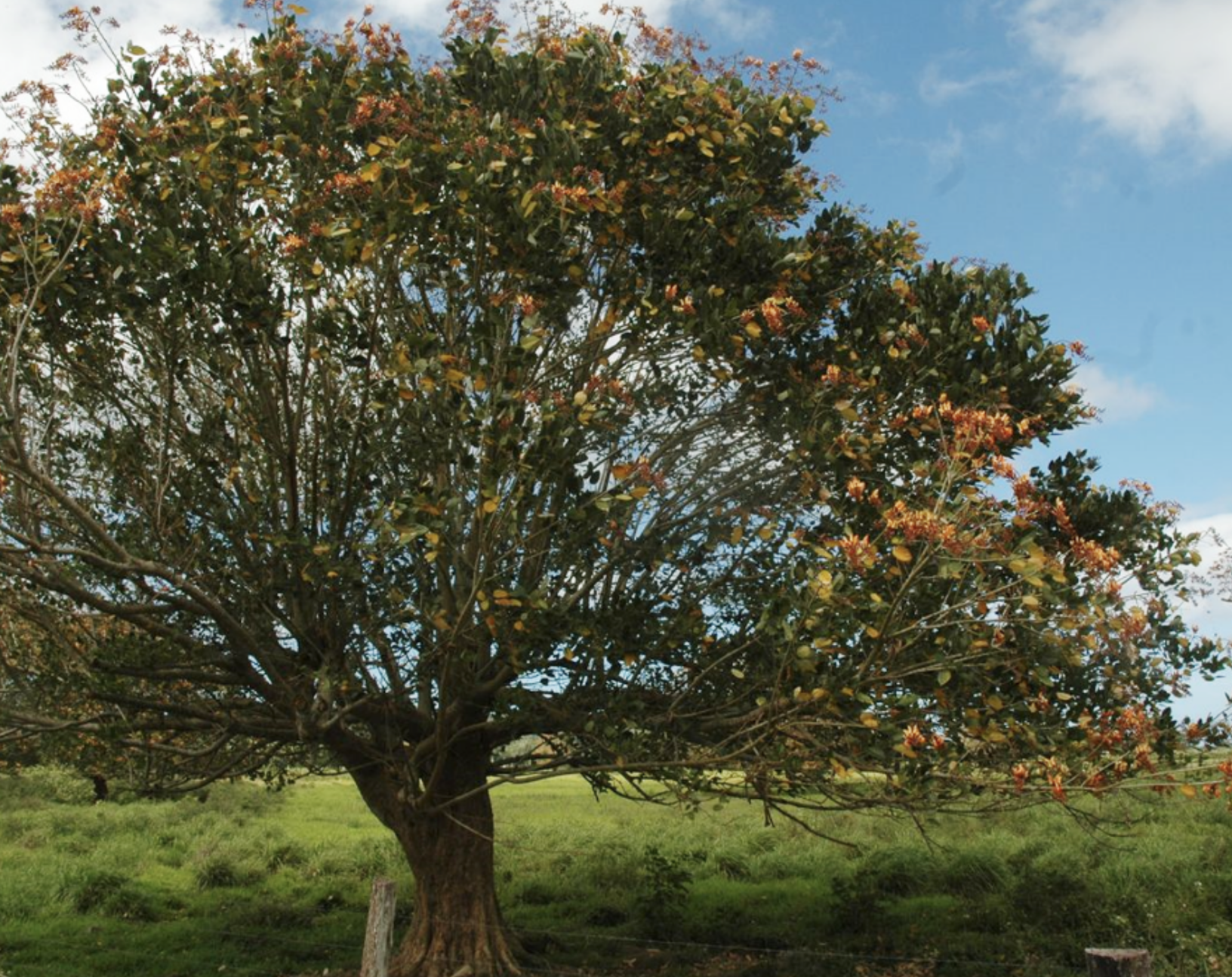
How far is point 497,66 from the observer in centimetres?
1166

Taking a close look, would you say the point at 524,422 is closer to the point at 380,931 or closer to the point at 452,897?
the point at 380,931

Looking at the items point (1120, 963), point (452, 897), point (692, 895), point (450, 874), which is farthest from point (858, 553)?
point (692, 895)

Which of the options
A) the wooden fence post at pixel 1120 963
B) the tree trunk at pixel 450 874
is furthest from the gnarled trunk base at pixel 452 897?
the wooden fence post at pixel 1120 963

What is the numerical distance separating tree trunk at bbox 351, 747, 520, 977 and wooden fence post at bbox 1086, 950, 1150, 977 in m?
9.55

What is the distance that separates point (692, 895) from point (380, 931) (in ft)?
42.3

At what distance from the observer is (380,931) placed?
11109mm

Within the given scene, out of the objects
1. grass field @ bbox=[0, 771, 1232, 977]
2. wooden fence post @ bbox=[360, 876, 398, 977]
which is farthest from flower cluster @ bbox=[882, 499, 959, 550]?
wooden fence post @ bbox=[360, 876, 398, 977]

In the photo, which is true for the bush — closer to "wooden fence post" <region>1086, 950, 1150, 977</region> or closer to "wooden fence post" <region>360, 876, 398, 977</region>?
"wooden fence post" <region>360, 876, 398, 977</region>

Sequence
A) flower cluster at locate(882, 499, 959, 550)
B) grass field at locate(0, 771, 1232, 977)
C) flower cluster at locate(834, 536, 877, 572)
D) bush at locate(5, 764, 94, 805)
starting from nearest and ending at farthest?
flower cluster at locate(882, 499, 959, 550) < flower cluster at locate(834, 536, 877, 572) < grass field at locate(0, 771, 1232, 977) < bush at locate(5, 764, 94, 805)

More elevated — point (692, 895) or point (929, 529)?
point (929, 529)

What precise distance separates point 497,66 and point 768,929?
14810 millimetres

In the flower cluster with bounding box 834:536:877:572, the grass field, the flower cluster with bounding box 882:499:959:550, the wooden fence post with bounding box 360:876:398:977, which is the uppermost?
the flower cluster with bounding box 882:499:959:550

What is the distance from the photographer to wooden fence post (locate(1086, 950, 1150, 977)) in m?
6.84

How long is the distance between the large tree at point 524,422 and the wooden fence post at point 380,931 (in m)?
1.94
